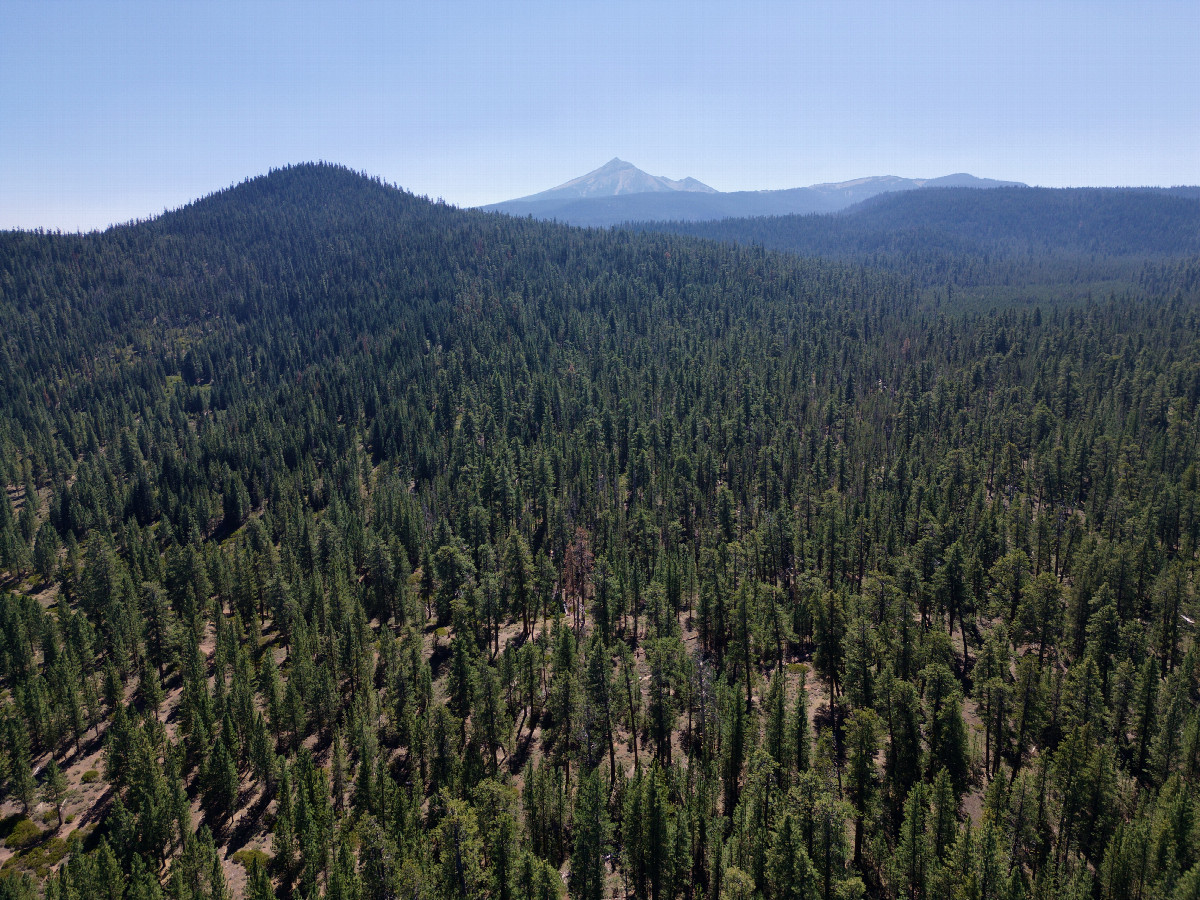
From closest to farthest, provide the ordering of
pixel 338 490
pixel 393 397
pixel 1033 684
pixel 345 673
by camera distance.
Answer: pixel 1033 684, pixel 345 673, pixel 338 490, pixel 393 397

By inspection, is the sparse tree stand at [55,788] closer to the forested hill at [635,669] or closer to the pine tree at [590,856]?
the forested hill at [635,669]

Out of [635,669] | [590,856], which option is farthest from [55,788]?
[635,669]

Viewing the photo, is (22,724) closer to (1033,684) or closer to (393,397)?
(1033,684)

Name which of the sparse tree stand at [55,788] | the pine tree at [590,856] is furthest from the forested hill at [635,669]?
the sparse tree stand at [55,788]

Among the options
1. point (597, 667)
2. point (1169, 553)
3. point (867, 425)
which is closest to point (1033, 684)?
point (597, 667)

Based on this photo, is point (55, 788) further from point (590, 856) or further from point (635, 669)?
point (635, 669)

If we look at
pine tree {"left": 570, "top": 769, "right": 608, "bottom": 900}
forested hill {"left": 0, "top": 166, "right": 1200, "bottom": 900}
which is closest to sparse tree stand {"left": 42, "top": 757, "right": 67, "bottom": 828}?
forested hill {"left": 0, "top": 166, "right": 1200, "bottom": 900}

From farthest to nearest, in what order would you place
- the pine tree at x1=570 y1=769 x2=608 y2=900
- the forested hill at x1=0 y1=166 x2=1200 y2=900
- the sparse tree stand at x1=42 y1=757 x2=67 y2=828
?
the sparse tree stand at x1=42 y1=757 x2=67 y2=828 → the forested hill at x1=0 y1=166 x2=1200 y2=900 → the pine tree at x1=570 y1=769 x2=608 y2=900

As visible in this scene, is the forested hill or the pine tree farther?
the forested hill

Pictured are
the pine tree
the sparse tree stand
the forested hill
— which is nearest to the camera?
the pine tree

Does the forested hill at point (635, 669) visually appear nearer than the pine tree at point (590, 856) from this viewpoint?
No

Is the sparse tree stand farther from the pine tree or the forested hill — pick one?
the pine tree
